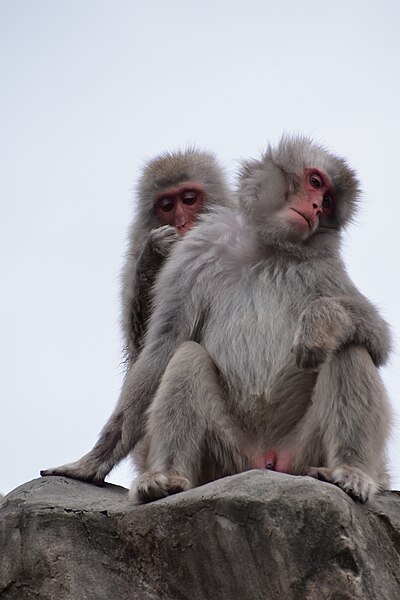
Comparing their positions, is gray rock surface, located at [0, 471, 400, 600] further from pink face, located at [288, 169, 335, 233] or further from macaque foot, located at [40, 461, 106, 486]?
pink face, located at [288, 169, 335, 233]

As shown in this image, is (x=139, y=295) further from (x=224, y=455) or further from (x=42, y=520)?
(x=42, y=520)

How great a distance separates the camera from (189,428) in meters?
5.37

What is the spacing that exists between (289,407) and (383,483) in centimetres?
84

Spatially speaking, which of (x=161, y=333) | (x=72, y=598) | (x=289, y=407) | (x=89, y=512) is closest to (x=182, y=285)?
(x=161, y=333)

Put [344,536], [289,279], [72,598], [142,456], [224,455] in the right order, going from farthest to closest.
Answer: [142,456] → [289,279] → [224,455] → [72,598] → [344,536]

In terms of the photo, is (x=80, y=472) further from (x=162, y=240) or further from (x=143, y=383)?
(x=162, y=240)

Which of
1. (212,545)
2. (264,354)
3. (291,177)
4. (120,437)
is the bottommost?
(120,437)

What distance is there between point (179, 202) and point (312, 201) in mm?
2042

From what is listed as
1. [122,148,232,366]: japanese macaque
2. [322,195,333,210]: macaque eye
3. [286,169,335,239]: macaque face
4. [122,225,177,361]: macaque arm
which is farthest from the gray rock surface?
[122,148,232,366]: japanese macaque

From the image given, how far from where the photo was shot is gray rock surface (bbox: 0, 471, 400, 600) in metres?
4.42

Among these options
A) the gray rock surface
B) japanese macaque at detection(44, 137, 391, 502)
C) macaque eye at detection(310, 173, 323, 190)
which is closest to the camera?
the gray rock surface

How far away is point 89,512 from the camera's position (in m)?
5.08

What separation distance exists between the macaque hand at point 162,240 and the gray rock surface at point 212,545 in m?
2.24

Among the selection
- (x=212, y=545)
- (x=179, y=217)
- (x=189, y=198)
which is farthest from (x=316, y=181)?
(x=212, y=545)
